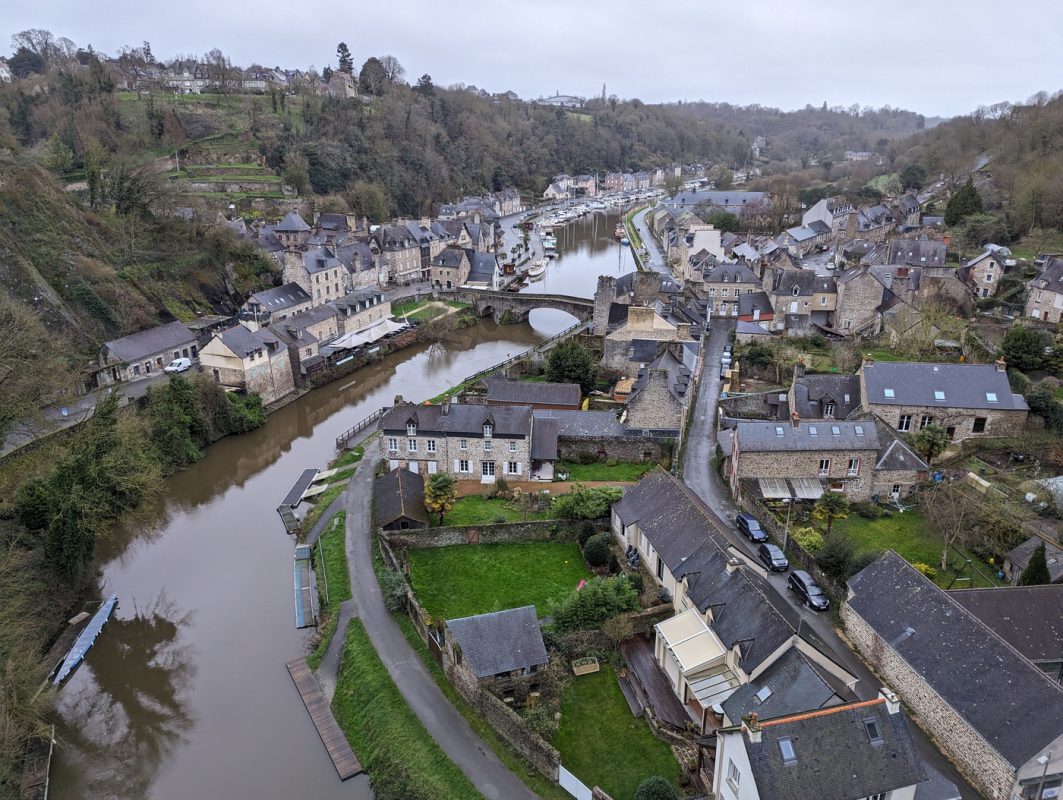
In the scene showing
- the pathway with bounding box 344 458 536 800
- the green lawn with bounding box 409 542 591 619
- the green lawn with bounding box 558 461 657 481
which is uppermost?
the green lawn with bounding box 558 461 657 481

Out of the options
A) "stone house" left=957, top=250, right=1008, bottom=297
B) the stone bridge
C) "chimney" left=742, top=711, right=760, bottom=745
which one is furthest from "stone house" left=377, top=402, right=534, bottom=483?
"stone house" left=957, top=250, right=1008, bottom=297

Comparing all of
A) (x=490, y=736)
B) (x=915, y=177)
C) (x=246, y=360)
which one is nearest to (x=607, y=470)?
(x=490, y=736)

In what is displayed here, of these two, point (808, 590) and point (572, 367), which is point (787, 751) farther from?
point (572, 367)

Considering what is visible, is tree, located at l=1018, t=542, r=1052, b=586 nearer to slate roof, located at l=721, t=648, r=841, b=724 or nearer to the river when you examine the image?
slate roof, located at l=721, t=648, r=841, b=724

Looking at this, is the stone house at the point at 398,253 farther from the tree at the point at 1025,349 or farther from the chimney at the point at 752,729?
the chimney at the point at 752,729

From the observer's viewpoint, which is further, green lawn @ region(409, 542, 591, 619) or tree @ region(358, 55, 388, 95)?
tree @ region(358, 55, 388, 95)

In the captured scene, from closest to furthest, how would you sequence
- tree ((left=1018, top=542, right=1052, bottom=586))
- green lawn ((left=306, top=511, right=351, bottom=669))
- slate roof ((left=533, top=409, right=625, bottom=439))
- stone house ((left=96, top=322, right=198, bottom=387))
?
tree ((left=1018, top=542, right=1052, bottom=586)) < green lawn ((left=306, top=511, right=351, bottom=669)) < slate roof ((left=533, top=409, right=625, bottom=439)) < stone house ((left=96, top=322, right=198, bottom=387))

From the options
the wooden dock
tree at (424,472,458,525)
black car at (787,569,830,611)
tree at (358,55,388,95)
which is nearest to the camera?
the wooden dock

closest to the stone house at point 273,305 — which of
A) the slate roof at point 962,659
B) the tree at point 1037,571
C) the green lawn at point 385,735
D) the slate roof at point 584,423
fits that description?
the slate roof at point 584,423

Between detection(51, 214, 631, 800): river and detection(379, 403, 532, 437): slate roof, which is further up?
detection(379, 403, 532, 437): slate roof
